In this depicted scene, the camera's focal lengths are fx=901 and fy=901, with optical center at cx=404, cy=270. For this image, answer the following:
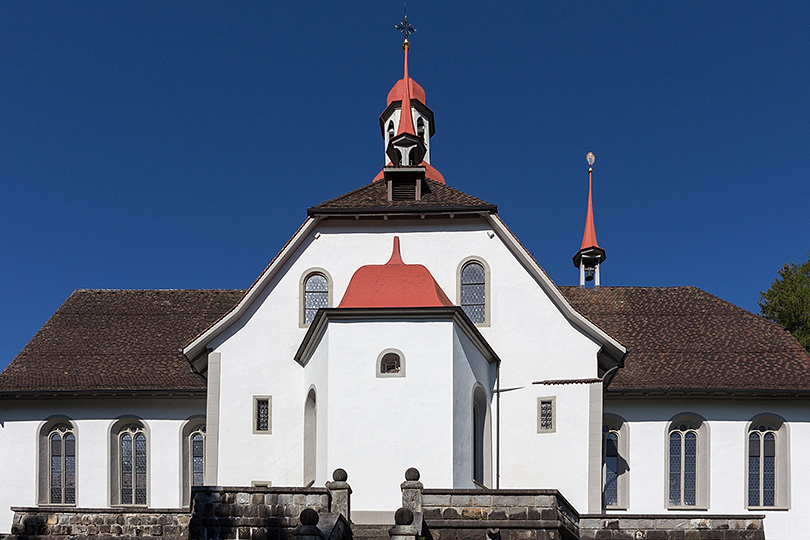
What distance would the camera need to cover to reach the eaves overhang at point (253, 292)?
79.6ft

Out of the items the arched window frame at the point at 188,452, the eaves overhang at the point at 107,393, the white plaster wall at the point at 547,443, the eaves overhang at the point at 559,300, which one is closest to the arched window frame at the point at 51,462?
the eaves overhang at the point at 107,393

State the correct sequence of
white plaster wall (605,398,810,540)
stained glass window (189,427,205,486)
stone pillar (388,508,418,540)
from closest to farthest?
stone pillar (388,508,418,540) < white plaster wall (605,398,810,540) < stained glass window (189,427,205,486)

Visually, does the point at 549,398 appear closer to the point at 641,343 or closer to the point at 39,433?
the point at 641,343

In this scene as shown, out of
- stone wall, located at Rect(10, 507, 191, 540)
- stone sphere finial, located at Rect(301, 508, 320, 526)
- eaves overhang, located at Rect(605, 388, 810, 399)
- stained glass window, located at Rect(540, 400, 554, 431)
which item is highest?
eaves overhang, located at Rect(605, 388, 810, 399)

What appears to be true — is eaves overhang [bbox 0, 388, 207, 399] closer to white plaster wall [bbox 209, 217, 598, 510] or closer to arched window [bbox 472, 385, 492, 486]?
white plaster wall [bbox 209, 217, 598, 510]

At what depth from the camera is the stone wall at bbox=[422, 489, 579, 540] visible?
1631 cm

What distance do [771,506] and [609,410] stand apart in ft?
18.0

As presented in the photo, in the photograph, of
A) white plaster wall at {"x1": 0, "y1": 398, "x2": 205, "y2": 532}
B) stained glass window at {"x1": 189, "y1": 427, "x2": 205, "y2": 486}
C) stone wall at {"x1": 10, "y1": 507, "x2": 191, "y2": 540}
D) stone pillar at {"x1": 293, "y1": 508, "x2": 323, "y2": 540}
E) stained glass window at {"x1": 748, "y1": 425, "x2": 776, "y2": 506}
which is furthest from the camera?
stained glass window at {"x1": 189, "y1": 427, "x2": 205, "y2": 486}

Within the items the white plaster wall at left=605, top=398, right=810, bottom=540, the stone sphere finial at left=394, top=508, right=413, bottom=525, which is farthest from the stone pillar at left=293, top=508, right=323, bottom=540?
the white plaster wall at left=605, top=398, right=810, bottom=540

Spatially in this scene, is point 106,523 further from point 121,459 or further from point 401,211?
point 401,211

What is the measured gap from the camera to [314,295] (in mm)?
24656

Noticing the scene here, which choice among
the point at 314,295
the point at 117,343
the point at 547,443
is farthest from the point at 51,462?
the point at 547,443

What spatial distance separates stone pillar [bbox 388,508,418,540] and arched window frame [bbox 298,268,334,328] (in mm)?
10050

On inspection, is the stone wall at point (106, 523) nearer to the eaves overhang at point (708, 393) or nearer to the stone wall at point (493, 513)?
the stone wall at point (493, 513)
